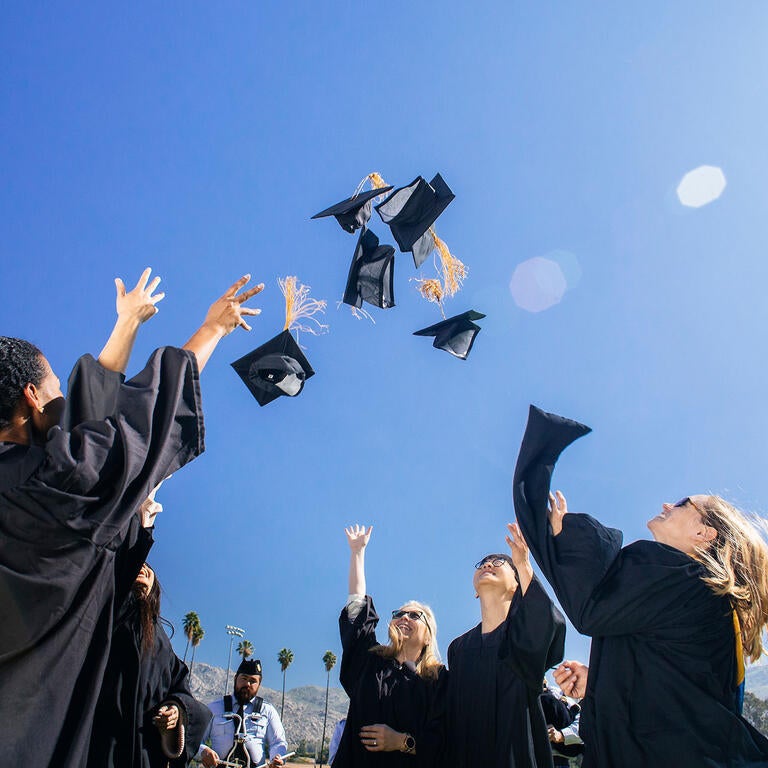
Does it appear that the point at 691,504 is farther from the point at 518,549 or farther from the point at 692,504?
the point at 518,549

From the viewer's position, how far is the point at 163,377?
2.15m

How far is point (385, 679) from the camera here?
4.79 m

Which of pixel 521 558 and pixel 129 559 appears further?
pixel 521 558

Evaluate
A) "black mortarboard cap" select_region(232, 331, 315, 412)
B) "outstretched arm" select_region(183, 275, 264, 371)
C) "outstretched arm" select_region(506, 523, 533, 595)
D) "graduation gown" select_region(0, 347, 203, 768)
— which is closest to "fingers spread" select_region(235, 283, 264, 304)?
"outstretched arm" select_region(183, 275, 264, 371)

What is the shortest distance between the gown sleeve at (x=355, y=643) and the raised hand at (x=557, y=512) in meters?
2.18

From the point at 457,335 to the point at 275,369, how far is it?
210cm

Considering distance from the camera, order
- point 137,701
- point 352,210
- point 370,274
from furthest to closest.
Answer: point 370,274, point 352,210, point 137,701

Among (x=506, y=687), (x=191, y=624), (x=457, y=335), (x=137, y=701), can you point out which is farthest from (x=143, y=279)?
(x=191, y=624)

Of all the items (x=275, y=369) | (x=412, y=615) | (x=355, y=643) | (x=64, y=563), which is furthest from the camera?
(x=275, y=369)

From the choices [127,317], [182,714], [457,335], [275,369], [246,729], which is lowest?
[246,729]

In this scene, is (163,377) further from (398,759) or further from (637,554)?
(398,759)

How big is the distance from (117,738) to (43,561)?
71.4 inches

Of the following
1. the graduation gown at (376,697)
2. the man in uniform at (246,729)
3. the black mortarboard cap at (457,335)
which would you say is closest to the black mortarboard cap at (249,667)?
the man in uniform at (246,729)

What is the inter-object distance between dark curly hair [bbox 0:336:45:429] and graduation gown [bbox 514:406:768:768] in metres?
2.26
